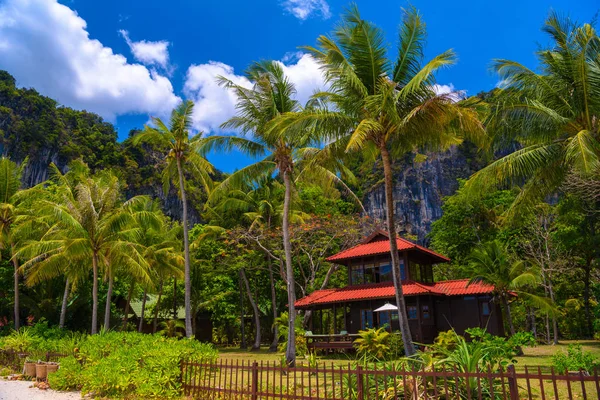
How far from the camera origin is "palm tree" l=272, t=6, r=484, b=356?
508 inches

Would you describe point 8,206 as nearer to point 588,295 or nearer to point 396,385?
point 396,385

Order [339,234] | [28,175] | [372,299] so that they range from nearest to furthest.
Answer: [372,299]
[339,234]
[28,175]

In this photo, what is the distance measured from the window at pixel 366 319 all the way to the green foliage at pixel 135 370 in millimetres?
13102

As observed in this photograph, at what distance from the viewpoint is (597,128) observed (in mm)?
13508

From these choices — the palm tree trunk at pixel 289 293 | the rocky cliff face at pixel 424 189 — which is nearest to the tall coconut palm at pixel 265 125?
the palm tree trunk at pixel 289 293

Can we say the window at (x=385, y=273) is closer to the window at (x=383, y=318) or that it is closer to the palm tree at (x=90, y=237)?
the window at (x=383, y=318)

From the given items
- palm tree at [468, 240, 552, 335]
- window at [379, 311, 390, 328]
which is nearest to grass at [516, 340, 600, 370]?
palm tree at [468, 240, 552, 335]

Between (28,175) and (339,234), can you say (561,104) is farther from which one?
(28,175)

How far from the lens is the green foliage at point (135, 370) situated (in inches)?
352

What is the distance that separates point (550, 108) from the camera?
1406cm

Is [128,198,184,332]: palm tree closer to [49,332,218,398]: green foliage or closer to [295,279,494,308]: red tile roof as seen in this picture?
[295,279,494,308]: red tile roof

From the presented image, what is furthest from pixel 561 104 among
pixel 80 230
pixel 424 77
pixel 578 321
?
pixel 578 321

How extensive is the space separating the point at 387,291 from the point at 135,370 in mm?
14107

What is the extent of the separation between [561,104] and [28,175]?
59594mm
